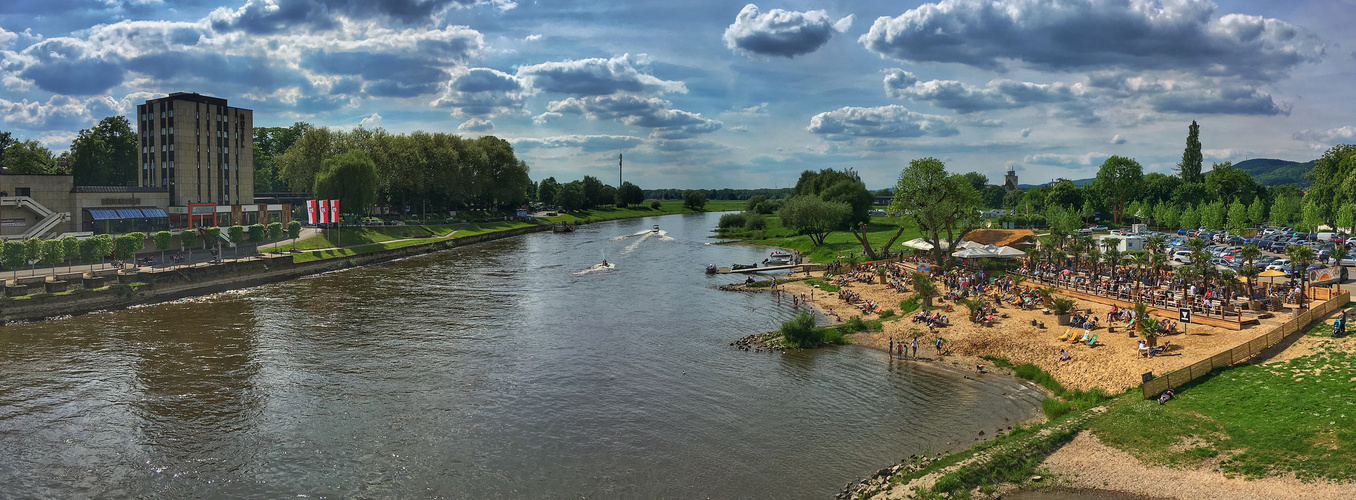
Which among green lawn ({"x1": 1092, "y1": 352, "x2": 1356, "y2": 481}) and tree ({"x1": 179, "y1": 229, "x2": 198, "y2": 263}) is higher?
tree ({"x1": 179, "y1": 229, "x2": 198, "y2": 263})

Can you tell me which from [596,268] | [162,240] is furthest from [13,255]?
[596,268]

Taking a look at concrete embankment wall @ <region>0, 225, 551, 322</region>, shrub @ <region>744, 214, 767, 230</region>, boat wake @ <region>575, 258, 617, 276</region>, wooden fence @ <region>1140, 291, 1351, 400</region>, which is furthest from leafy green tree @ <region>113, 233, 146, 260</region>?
shrub @ <region>744, 214, 767, 230</region>

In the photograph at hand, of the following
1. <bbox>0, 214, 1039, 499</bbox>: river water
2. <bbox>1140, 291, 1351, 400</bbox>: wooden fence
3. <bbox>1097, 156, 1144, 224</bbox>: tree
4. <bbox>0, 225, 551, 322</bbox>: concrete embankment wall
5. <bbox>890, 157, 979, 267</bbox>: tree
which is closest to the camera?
<bbox>0, 214, 1039, 499</bbox>: river water

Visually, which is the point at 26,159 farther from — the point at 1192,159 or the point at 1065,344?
the point at 1192,159

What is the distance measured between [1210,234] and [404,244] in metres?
102

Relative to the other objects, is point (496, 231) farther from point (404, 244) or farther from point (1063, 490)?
point (1063, 490)

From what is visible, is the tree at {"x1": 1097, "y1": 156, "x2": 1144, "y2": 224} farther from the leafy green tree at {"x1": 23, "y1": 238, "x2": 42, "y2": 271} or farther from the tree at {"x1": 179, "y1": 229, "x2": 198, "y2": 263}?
the leafy green tree at {"x1": 23, "y1": 238, "x2": 42, "y2": 271}

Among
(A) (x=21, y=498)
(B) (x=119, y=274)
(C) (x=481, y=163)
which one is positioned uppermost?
(C) (x=481, y=163)

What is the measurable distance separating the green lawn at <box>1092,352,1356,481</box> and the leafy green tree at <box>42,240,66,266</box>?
69893 millimetres

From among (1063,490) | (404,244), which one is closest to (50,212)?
(404,244)

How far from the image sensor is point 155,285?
56812 mm

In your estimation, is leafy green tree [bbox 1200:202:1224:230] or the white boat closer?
the white boat

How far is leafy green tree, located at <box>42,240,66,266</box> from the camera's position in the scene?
5534 centimetres

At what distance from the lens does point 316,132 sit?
393 ft
